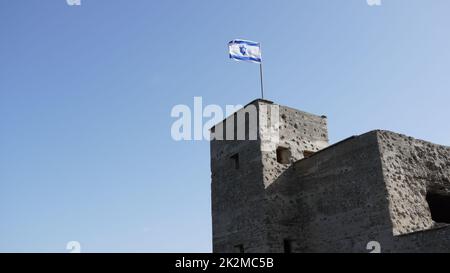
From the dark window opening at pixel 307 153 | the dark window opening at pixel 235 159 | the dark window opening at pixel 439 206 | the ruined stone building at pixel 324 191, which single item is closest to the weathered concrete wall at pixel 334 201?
the ruined stone building at pixel 324 191

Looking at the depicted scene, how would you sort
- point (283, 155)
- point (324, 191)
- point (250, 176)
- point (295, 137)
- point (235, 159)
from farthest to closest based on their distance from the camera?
1. point (235, 159)
2. point (295, 137)
3. point (283, 155)
4. point (250, 176)
5. point (324, 191)

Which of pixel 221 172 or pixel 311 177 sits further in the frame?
pixel 221 172

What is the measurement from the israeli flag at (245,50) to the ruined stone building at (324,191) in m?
2.22

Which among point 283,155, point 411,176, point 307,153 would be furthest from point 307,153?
point 411,176

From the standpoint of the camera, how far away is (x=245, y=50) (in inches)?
840

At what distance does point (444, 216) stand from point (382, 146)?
6.72 m

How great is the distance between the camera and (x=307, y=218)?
1889 cm

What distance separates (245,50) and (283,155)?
4.91m

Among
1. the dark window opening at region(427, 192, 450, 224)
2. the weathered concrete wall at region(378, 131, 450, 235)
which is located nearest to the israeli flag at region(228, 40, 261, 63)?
the weathered concrete wall at region(378, 131, 450, 235)

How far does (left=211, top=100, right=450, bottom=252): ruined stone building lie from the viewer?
1619cm

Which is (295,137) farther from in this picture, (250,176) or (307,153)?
(250,176)
